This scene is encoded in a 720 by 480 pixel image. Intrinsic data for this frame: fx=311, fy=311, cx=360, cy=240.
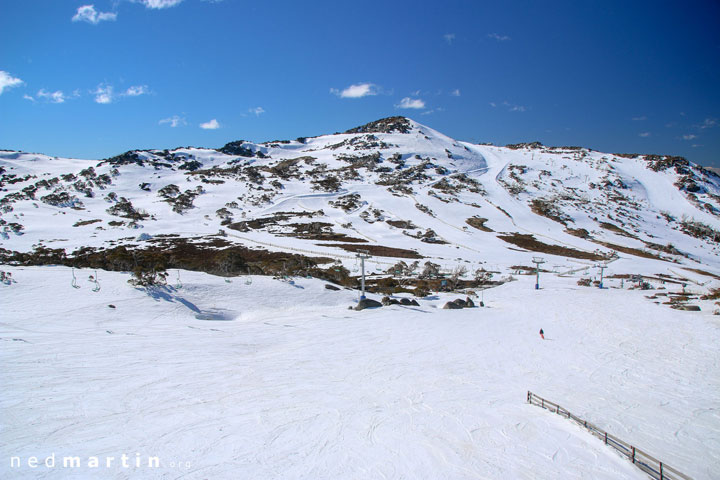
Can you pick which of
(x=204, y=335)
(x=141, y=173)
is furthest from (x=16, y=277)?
(x=141, y=173)

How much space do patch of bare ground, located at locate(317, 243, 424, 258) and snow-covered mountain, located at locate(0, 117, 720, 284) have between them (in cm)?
44

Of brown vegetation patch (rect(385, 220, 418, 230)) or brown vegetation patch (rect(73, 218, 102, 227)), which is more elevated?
brown vegetation patch (rect(385, 220, 418, 230))

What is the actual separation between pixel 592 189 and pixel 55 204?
197 meters

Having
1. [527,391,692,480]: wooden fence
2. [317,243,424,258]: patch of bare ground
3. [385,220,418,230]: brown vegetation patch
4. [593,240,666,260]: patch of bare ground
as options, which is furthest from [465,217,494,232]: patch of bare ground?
[527,391,692,480]: wooden fence

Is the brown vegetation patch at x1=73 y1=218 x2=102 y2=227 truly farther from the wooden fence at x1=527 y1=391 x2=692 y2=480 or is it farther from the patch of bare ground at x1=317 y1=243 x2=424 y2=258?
the wooden fence at x1=527 y1=391 x2=692 y2=480

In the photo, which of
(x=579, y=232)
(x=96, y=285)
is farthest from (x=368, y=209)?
(x=96, y=285)

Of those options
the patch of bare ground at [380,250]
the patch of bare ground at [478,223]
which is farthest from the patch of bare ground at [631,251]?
the patch of bare ground at [380,250]

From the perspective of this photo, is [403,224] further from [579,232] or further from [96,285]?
[96,285]

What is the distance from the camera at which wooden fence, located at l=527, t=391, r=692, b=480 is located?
374 inches

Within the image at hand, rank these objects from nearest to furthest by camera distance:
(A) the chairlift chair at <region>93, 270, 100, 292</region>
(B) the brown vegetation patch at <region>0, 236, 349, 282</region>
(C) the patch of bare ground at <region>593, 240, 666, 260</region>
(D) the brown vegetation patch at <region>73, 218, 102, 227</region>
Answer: (A) the chairlift chair at <region>93, 270, 100, 292</region>, (B) the brown vegetation patch at <region>0, 236, 349, 282</region>, (C) the patch of bare ground at <region>593, 240, 666, 260</region>, (D) the brown vegetation patch at <region>73, 218, 102, 227</region>

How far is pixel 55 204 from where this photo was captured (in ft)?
325

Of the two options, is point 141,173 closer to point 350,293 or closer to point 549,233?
point 350,293

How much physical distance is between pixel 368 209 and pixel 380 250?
37617 mm

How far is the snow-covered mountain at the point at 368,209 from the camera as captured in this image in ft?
215
